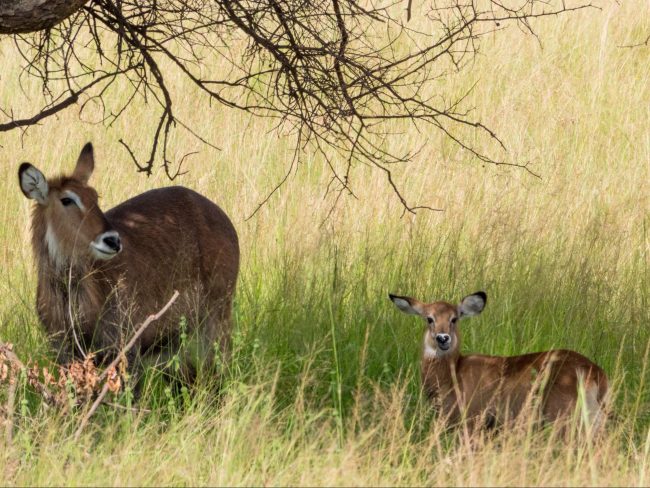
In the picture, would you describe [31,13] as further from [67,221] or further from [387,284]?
[387,284]

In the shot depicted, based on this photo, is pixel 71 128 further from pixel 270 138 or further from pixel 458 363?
pixel 458 363

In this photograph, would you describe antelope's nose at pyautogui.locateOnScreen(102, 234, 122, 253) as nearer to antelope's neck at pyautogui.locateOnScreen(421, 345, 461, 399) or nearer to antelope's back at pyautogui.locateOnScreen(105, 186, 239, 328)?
antelope's back at pyautogui.locateOnScreen(105, 186, 239, 328)

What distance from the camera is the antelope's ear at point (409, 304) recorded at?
562 cm

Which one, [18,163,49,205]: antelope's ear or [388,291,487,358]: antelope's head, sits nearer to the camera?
[18,163,49,205]: antelope's ear

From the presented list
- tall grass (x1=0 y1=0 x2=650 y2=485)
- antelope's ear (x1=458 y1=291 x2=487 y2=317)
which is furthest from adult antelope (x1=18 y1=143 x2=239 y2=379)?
antelope's ear (x1=458 y1=291 x2=487 y2=317)

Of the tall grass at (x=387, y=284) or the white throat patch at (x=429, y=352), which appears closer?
the tall grass at (x=387, y=284)

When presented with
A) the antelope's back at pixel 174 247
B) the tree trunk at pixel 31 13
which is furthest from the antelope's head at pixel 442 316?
the tree trunk at pixel 31 13

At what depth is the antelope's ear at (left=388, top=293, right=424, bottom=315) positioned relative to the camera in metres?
5.62

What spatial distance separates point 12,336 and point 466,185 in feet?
12.1

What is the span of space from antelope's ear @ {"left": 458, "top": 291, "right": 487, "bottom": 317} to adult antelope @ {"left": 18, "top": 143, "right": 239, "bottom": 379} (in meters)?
1.20

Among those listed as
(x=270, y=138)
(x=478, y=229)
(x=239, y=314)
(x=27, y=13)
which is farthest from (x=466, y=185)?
(x=27, y=13)

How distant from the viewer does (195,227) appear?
6402 millimetres

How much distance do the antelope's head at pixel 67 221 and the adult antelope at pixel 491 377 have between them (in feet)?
4.48

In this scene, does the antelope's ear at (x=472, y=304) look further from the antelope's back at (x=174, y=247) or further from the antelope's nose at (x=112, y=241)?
the antelope's nose at (x=112, y=241)
